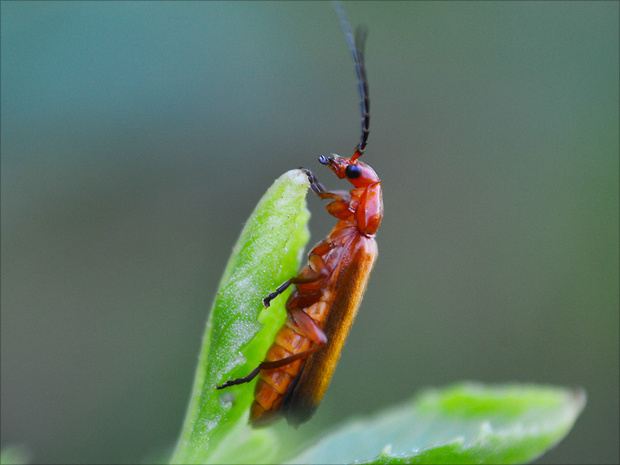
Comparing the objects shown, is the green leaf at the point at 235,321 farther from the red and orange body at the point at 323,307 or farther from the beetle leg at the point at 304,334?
the beetle leg at the point at 304,334

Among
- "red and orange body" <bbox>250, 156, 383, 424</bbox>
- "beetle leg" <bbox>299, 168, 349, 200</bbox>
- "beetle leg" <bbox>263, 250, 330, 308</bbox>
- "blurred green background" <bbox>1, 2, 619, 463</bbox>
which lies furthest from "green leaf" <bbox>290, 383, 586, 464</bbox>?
"blurred green background" <bbox>1, 2, 619, 463</bbox>

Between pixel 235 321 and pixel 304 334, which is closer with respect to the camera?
pixel 235 321

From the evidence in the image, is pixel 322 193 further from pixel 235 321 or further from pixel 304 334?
pixel 235 321

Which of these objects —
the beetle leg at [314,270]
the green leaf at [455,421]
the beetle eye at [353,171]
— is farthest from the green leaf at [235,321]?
the beetle eye at [353,171]

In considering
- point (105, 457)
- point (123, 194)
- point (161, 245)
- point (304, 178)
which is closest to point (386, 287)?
point (161, 245)

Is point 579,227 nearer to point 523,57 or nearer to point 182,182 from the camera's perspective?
point 523,57

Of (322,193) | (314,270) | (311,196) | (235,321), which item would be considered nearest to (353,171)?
(322,193)

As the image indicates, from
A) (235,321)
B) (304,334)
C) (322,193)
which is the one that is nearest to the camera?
(235,321)
